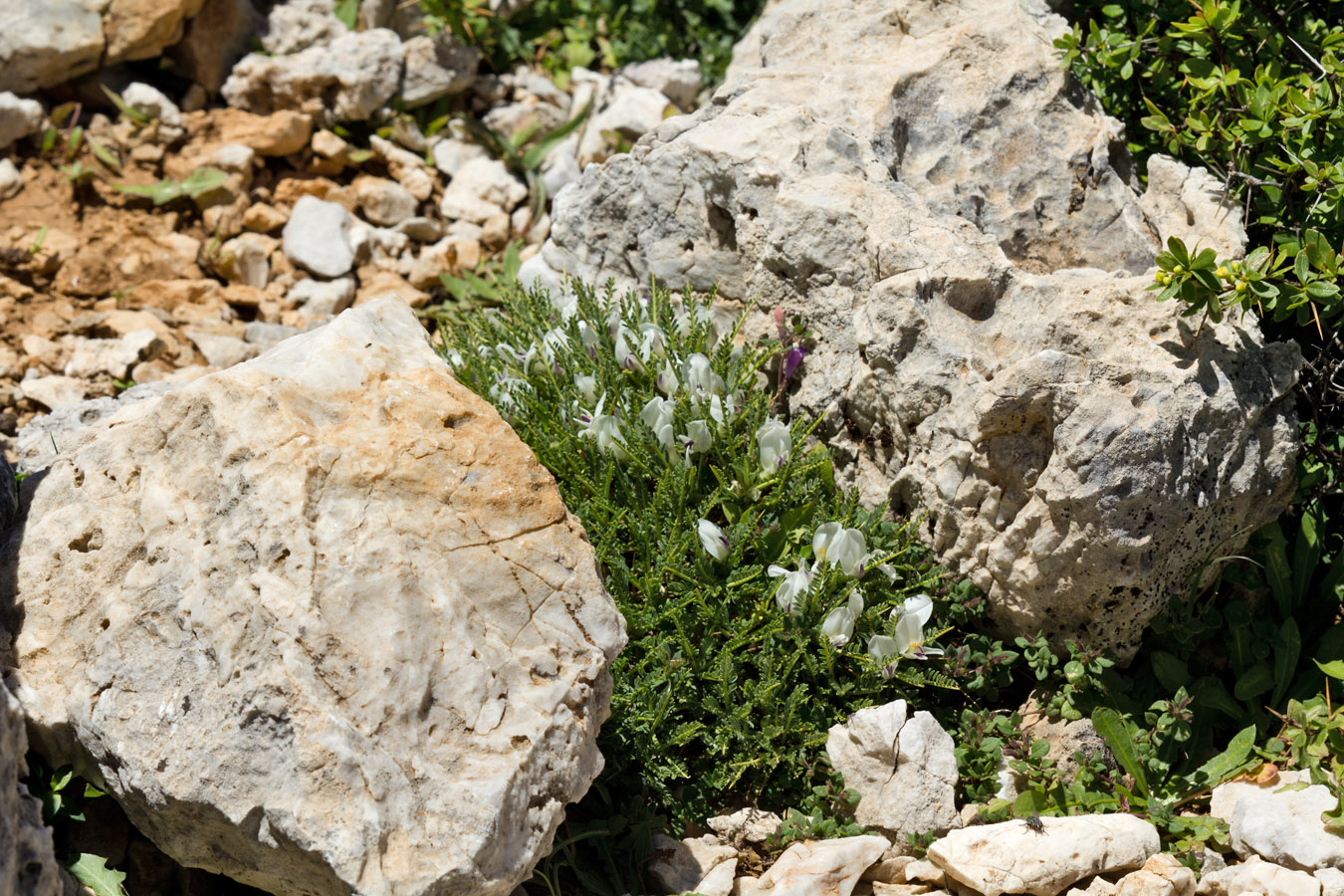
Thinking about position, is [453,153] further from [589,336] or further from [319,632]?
[319,632]

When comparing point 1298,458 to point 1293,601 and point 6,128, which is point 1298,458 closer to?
point 1293,601

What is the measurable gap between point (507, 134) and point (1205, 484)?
4679mm

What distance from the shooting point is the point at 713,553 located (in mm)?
3758

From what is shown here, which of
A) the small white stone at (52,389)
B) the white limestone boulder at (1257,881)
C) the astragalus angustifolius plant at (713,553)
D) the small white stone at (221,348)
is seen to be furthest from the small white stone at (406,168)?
the white limestone boulder at (1257,881)

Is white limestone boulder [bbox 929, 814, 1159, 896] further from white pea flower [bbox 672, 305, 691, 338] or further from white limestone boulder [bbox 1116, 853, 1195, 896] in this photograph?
white pea flower [bbox 672, 305, 691, 338]

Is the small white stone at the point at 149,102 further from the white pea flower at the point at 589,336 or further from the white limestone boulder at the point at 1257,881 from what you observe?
the white limestone boulder at the point at 1257,881

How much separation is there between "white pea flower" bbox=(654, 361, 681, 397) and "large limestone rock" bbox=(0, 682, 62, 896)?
234 centimetres

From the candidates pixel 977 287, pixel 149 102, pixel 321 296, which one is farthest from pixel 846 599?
pixel 149 102

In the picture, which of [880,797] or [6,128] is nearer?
[880,797]

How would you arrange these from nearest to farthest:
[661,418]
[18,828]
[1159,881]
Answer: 1. [18,828]
2. [1159,881]
3. [661,418]

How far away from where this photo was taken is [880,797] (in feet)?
11.8

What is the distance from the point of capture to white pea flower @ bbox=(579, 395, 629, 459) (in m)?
3.97

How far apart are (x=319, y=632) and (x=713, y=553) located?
1407 millimetres

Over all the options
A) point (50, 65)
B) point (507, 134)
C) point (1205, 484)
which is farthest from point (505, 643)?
point (50, 65)
